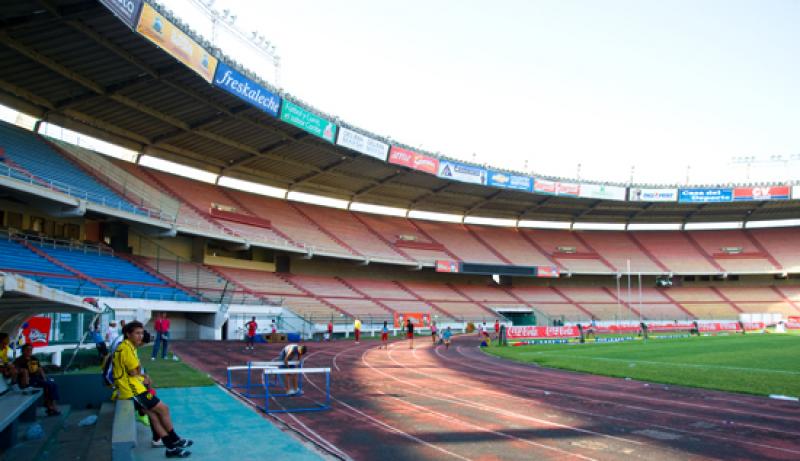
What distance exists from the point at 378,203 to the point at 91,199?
28.9m

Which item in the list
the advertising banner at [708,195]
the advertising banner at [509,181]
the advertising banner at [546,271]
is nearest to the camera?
the advertising banner at [509,181]

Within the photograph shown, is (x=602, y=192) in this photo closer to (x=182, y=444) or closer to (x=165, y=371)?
(x=165, y=371)

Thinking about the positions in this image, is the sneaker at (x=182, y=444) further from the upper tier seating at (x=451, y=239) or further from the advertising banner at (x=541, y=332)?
the advertising banner at (x=541, y=332)

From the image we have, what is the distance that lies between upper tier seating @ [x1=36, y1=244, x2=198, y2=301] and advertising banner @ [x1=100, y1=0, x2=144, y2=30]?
12.7 meters

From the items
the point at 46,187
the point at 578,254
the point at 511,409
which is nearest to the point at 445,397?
→ the point at 511,409

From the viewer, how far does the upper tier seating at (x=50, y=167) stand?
26.3 m

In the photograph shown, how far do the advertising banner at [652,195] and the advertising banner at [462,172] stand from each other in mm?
16267

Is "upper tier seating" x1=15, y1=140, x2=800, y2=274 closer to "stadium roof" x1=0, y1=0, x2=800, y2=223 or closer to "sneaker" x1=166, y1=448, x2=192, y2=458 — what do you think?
"stadium roof" x1=0, y1=0, x2=800, y2=223

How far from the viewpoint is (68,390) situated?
9.69 metres

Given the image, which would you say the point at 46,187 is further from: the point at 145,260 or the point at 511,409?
the point at 511,409

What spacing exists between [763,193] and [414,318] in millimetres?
35046

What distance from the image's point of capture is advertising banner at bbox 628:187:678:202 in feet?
167

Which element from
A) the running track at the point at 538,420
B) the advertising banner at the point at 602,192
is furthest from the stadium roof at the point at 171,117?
the running track at the point at 538,420

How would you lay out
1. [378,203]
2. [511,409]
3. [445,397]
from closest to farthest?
1. [511,409]
2. [445,397]
3. [378,203]
